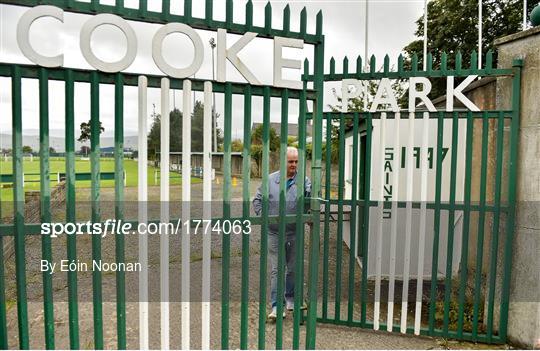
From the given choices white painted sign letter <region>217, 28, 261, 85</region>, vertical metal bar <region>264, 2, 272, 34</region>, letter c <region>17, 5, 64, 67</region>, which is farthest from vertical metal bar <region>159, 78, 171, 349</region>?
vertical metal bar <region>264, 2, 272, 34</region>

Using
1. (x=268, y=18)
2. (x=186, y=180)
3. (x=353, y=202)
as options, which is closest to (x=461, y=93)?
(x=353, y=202)

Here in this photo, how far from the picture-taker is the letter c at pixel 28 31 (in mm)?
2146

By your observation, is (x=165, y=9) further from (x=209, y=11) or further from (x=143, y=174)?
(x=143, y=174)

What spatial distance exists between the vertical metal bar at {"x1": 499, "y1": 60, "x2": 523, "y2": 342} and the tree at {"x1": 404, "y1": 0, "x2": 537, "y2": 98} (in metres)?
13.5

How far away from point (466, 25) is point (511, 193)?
16.7 m

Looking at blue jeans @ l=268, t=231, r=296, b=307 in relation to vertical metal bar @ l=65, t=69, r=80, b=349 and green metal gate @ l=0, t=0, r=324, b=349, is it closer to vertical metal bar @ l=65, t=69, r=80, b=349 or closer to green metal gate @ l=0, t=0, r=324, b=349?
green metal gate @ l=0, t=0, r=324, b=349

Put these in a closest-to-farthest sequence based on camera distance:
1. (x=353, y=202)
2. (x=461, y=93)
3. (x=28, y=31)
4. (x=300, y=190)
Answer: (x=28, y=31)
(x=300, y=190)
(x=461, y=93)
(x=353, y=202)

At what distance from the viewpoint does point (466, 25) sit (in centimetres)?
1773

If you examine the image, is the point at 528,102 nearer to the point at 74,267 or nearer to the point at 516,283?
the point at 516,283

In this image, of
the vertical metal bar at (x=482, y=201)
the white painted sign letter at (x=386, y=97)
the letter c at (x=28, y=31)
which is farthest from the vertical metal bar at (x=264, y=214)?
the vertical metal bar at (x=482, y=201)

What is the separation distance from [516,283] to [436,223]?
945 millimetres

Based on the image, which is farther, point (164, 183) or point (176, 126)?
point (176, 126)

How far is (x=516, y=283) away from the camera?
389 centimetres

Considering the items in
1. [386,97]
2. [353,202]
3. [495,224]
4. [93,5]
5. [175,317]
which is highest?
[93,5]
